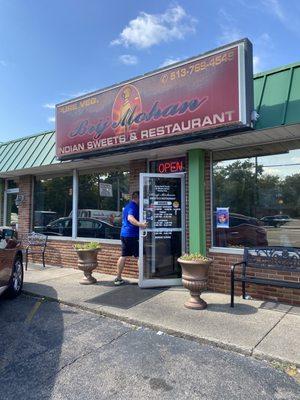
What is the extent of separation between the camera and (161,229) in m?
7.52

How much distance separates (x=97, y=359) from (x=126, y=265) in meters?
4.32


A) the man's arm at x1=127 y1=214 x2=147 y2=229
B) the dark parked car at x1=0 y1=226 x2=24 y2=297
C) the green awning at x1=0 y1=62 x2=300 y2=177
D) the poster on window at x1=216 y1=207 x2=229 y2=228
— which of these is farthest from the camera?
the man's arm at x1=127 y1=214 x2=147 y2=229

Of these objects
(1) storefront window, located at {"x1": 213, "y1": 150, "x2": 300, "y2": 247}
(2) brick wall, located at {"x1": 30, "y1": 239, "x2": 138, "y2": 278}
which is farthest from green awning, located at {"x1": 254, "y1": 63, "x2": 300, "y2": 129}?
(2) brick wall, located at {"x1": 30, "y1": 239, "x2": 138, "y2": 278}

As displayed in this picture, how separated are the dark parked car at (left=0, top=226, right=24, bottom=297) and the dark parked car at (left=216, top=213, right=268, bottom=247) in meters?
3.86

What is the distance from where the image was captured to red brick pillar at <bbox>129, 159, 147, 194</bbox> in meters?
8.52

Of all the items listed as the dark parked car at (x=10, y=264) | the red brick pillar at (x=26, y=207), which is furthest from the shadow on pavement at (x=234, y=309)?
the red brick pillar at (x=26, y=207)

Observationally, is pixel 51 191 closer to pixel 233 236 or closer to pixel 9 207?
pixel 9 207

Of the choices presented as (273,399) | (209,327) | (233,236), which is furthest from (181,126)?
(273,399)

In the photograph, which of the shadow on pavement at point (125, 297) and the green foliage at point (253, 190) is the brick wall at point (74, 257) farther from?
the green foliage at point (253, 190)

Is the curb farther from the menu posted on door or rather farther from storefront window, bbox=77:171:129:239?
storefront window, bbox=77:171:129:239

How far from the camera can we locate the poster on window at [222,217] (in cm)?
712

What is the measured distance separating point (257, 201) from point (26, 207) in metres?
7.30

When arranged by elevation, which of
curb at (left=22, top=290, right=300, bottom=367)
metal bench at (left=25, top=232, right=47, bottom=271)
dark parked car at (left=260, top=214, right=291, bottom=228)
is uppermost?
dark parked car at (left=260, top=214, right=291, bottom=228)

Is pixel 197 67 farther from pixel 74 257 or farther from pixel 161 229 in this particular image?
pixel 74 257
